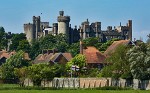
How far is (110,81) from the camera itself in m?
75.1

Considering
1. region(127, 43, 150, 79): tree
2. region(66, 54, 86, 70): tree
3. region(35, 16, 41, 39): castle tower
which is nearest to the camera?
region(127, 43, 150, 79): tree

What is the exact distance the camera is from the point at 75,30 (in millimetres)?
176500

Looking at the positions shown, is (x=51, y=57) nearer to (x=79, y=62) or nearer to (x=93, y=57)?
(x=93, y=57)

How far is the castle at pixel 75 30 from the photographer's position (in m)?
171

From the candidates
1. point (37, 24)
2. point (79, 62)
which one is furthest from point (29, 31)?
point (79, 62)

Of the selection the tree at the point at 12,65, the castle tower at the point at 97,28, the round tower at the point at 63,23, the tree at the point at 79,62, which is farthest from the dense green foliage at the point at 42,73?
the castle tower at the point at 97,28

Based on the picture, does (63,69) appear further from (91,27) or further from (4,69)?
(91,27)

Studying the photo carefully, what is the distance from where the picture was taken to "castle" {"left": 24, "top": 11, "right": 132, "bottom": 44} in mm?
171000

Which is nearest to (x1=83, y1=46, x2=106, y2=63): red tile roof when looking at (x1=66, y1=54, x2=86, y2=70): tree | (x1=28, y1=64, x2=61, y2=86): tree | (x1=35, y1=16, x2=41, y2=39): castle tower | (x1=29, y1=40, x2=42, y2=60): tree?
(x1=66, y1=54, x2=86, y2=70): tree

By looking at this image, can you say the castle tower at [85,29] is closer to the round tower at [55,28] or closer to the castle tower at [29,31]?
the round tower at [55,28]

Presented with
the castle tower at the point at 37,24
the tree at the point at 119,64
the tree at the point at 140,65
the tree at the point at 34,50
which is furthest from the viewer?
the castle tower at the point at 37,24

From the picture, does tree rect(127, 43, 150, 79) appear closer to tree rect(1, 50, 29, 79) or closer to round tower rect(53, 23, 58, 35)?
tree rect(1, 50, 29, 79)

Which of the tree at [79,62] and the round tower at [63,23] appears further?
the round tower at [63,23]

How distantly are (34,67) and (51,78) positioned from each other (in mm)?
3542
